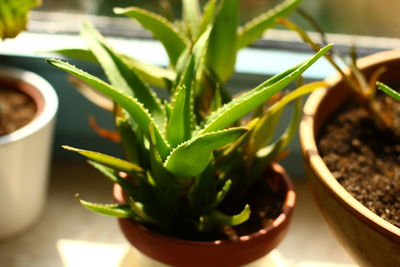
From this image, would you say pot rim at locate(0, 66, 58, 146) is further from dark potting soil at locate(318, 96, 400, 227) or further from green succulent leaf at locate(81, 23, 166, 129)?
dark potting soil at locate(318, 96, 400, 227)

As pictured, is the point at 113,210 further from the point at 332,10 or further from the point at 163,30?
the point at 332,10

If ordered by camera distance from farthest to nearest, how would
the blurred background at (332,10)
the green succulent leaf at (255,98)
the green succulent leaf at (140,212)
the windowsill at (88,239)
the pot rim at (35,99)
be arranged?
the blurred background at (332,10), the windowsill at (88,239), the pot rim at (35,99), the green succulent leaf at (140,212), the green succulent leaf at (255,98)

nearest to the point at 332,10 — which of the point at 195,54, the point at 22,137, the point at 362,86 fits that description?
the point at 362,86

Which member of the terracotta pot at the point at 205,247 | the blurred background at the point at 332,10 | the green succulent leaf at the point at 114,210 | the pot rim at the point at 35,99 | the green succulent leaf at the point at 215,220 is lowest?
the terracotta pot at the point at 205,247

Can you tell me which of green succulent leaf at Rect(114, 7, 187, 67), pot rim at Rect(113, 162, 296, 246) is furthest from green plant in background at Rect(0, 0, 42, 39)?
pot rim at Rect(113, 162, 296, 246)

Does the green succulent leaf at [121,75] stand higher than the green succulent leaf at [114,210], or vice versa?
the green succulent leaf at [121,75]

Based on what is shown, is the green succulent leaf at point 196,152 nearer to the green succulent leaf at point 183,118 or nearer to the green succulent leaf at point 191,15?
the green succulent leaf at point 183,118

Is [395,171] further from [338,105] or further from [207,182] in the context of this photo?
[207,182]

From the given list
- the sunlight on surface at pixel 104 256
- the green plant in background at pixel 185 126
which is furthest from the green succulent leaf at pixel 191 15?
the sunlight on surface at pixel 104 256
